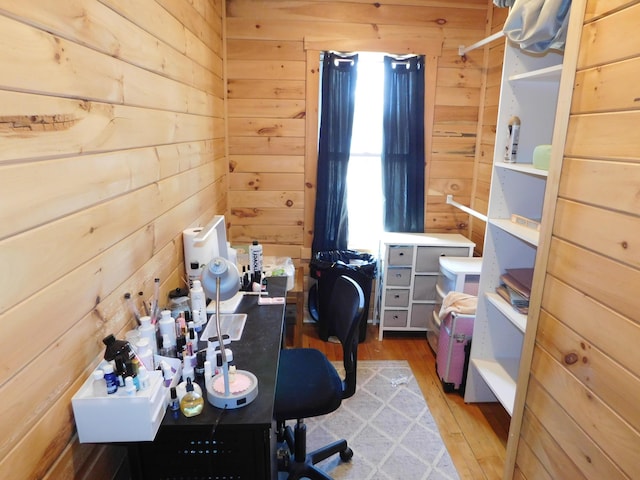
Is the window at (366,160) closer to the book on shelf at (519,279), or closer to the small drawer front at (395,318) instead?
the small drawer front at (395,318)

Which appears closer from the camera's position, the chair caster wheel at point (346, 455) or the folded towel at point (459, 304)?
the chair caster wheel at point (346, 455)

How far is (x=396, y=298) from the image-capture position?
319 cm

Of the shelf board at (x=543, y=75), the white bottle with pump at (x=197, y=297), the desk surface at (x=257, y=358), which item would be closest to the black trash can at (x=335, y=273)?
the desk surface at (x=257, y=358)

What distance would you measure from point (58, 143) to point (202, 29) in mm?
1686

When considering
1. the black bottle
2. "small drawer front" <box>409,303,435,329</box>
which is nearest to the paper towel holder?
the black bottle

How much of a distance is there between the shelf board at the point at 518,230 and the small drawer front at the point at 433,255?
85 cm

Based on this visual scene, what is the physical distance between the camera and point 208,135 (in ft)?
8.42

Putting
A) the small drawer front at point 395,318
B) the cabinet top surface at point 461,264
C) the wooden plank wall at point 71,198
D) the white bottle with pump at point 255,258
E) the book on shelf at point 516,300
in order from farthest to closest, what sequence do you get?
the small drawer front at point 395,318 → the cabinet top surface at point 461,264 → the white bottle with pump at point 255,258 → the book on shelf at point 516,300 → the wooden plank wall at point 71,198

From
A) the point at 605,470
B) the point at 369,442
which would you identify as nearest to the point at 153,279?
the point at 369,442

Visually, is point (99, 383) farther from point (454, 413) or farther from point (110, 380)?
point (454, 413)

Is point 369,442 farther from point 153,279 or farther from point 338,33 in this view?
point 338,33

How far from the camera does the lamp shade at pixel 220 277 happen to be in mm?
1421

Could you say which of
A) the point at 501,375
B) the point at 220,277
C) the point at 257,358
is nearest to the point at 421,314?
the point at 501,375

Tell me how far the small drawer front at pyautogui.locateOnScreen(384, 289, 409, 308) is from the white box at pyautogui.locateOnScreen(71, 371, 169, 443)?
230 centimetres
